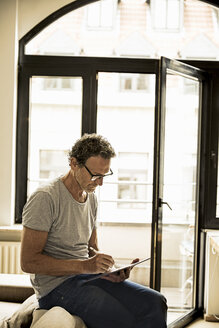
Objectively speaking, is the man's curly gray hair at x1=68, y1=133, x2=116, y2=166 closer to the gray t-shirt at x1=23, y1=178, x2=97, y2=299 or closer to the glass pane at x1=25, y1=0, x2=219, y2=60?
the gray t-shirt at x1=23, y1=178, x2=97, y2=299

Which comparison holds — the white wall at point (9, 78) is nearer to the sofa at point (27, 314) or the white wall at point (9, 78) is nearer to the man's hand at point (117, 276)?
the sofa at point (27, 314)

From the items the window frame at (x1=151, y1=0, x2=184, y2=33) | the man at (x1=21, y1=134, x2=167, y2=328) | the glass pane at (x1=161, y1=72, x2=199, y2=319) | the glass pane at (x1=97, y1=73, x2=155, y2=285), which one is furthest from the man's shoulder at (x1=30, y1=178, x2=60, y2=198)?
the glass pane at (x1=97, y1=73, x2=155, y2=285)

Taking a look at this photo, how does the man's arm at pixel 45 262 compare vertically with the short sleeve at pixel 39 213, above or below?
below

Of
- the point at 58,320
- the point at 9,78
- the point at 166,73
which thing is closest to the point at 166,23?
the point at 166,73

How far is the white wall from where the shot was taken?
3.61 metres

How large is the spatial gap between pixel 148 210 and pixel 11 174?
96.3 inches

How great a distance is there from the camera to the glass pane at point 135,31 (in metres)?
3.73

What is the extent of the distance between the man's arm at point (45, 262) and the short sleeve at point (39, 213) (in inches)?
0.9

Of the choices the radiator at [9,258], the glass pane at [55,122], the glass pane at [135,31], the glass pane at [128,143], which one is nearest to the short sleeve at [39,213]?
the radiator at [9,258]

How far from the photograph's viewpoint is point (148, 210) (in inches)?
223

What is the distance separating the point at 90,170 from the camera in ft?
6.29

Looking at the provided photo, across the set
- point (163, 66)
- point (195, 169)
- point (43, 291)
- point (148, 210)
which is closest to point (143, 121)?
point (148, 210)

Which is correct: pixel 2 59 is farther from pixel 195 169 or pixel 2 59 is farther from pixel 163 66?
pixel 195 169

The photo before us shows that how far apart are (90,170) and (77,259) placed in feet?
1.21
